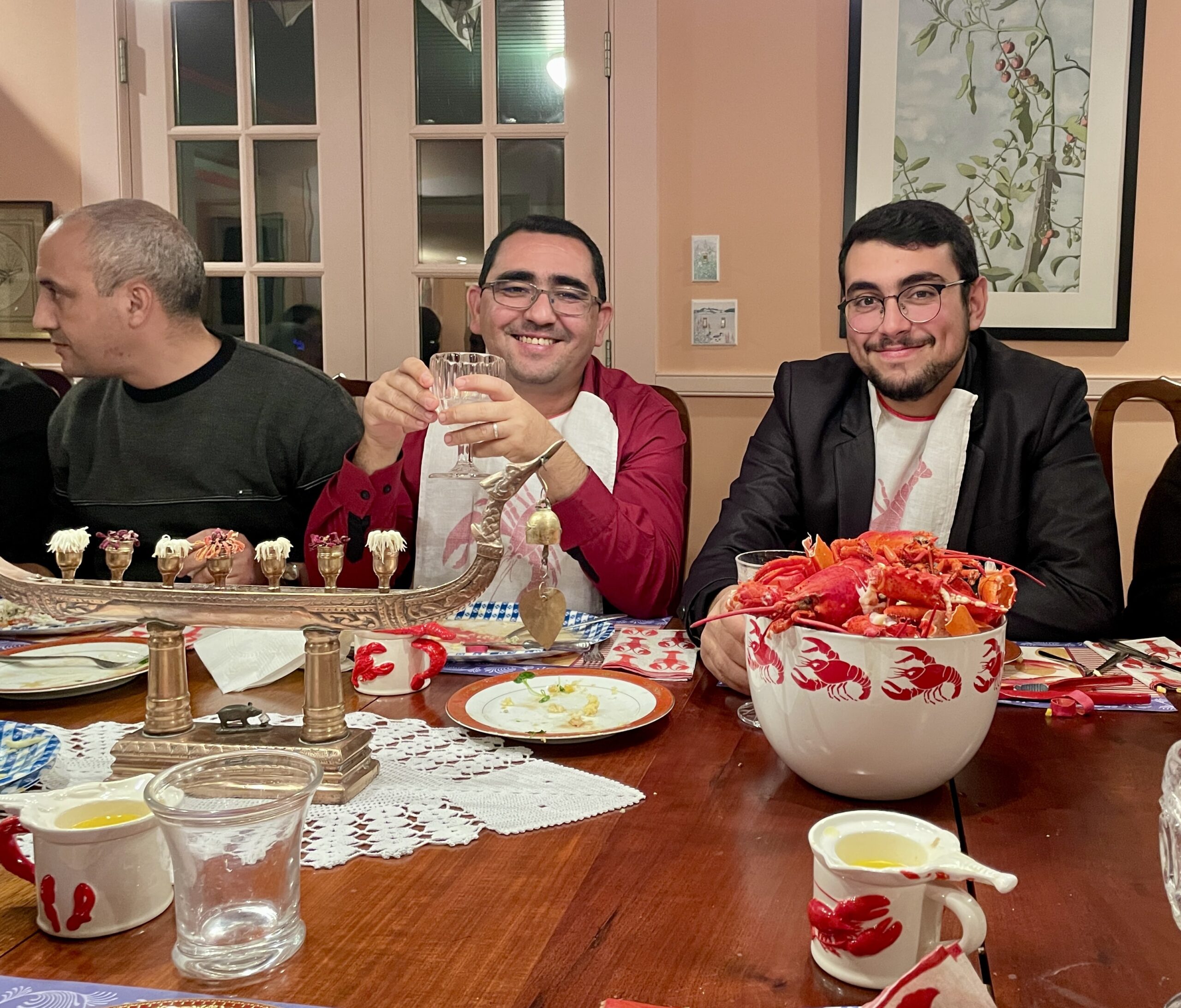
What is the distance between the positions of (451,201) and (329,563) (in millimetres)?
2605

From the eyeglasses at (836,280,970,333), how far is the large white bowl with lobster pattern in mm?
1112

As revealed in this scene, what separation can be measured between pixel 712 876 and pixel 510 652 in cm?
61

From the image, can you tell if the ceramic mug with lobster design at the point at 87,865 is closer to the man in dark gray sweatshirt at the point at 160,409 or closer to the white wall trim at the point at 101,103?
the man in dark gray sweatshirt at the point at 160,409

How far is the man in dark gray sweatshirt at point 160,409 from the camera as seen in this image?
6.95ft

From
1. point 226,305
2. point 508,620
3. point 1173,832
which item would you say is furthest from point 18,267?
point 1173,832

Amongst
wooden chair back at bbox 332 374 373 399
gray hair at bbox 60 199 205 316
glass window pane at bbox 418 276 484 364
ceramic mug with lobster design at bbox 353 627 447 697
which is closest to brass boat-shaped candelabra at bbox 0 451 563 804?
ceramic mug with lobster design at bbox 353 627 447 697

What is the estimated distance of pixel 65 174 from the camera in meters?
3.39

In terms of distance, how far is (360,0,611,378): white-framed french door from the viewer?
313 cm

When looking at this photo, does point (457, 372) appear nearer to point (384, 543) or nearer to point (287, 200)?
point (384, 543)

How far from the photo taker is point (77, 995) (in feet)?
1.90

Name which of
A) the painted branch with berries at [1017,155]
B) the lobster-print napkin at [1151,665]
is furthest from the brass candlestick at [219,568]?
the painted branch with berries at [1017,155]

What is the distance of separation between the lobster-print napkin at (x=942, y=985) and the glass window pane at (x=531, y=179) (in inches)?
115

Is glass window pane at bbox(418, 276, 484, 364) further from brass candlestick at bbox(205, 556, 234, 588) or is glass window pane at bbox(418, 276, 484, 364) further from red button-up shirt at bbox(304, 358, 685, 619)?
brass candlestick at bbox(205, 556, 234, 588)

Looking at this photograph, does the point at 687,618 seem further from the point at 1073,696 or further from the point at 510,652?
the point at 1073,696
